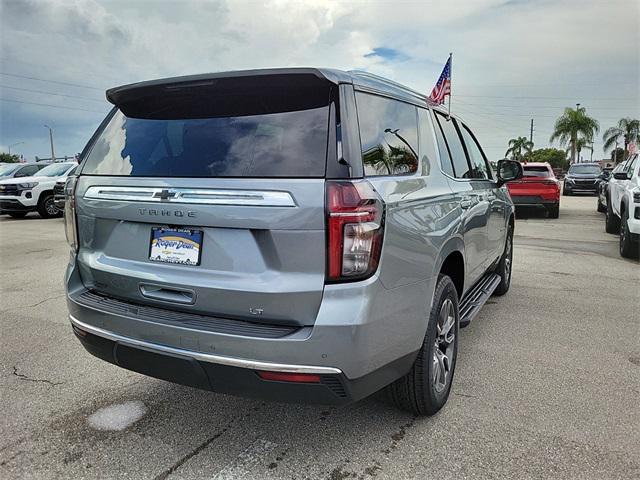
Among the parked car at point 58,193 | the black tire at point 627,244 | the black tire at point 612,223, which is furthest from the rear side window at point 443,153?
the parked car at point 58,193

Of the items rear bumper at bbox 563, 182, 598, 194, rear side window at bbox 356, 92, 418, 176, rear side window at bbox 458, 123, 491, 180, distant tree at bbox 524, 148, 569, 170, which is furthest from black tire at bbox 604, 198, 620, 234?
distant tree at bbox 524, 148, 569, 170

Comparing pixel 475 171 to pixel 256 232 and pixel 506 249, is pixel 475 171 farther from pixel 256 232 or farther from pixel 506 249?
pixel 256 232

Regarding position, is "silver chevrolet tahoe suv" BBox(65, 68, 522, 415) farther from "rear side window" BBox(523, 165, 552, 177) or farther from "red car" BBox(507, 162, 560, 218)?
"rear side window" BBox(523, 165, 552, 177)

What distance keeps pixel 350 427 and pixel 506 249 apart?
11.2ft

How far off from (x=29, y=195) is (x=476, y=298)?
14374 mm

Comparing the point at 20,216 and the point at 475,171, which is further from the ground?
the point at 475,171

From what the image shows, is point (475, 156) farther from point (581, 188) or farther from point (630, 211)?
point (581, 188)

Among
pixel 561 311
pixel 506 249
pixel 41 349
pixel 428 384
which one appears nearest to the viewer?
pixel 428 384

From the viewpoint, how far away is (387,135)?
2.63 metres

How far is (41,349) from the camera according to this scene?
4023 millimetres

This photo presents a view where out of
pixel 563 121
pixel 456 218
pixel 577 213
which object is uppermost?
pixel 563 121

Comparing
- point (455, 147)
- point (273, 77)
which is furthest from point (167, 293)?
point (455, 147)

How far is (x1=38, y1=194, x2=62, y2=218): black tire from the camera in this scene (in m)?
14.9

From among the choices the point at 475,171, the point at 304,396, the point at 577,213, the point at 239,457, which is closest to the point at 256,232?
the point at 304,396
